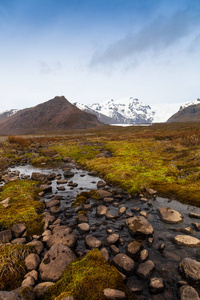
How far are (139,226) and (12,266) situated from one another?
18.2ft

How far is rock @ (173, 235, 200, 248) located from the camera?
695 centimetres

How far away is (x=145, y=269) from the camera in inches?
228

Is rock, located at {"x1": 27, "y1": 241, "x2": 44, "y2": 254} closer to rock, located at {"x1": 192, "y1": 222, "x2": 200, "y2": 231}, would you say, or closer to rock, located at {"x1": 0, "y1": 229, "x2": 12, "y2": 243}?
rock, located at {"x1": 0, "y1": 229, "x2": 12, "y2": 243}

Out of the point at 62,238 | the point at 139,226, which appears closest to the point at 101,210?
the point at 139,226

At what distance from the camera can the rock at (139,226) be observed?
785 centimetres

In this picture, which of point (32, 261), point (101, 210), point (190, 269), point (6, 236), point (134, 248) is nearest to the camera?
point (190, 269)

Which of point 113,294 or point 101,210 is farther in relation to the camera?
point 101,210

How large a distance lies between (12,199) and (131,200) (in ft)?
28.3

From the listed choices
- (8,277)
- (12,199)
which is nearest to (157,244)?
(8,277)

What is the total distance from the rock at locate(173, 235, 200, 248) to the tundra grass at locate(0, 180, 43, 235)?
660 cm

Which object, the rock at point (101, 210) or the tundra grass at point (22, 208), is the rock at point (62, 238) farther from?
the rock at point (101, 210)

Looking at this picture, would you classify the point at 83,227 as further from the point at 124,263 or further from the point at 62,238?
the point at 124,263

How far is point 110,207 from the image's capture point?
11.0m

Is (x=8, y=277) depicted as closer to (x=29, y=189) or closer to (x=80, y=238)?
(x=80, y=238)
